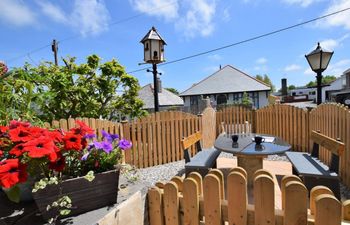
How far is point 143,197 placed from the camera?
1457mm

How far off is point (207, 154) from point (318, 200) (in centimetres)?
355

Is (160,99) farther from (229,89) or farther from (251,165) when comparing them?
(251,165)

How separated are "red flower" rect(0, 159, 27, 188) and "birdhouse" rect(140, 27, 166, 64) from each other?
5776 mm

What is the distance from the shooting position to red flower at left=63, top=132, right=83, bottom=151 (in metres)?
0.99

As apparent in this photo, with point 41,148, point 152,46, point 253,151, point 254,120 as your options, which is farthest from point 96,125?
A: point 254,120

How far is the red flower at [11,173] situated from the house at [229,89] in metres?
22.2

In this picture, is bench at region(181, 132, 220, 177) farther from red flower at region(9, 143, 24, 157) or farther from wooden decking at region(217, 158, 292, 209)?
red flower at region(9, 143, 24, 157)

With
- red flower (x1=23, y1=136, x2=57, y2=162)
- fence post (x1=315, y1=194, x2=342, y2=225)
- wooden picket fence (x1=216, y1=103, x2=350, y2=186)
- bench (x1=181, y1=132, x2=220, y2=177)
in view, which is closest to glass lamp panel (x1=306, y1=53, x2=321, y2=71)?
wooden picket fence (x1=216, y1=103, x2=350, y2=186)

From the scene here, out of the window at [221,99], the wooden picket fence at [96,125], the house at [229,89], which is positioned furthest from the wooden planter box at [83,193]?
the window at [221,99]

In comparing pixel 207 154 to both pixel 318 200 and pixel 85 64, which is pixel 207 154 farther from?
pixel 85 64

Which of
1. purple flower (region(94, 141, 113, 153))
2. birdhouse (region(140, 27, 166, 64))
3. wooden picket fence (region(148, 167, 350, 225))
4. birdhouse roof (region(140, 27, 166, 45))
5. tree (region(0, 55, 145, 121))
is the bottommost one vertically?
wooden picket fence (region(148, 167, 350, 225))

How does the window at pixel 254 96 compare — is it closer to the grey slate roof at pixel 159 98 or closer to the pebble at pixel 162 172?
the grey slate roof at pixel 159 98

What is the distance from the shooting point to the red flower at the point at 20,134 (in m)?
0.96

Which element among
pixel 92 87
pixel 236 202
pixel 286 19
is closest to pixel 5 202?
pixel 236 202
